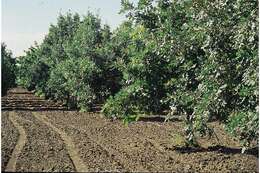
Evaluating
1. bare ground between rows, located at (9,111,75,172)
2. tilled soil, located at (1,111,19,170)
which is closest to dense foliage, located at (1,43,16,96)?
tilled soil, located at (1,111,19,170)

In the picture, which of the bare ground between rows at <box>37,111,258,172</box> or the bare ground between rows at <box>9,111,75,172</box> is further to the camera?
the bare ground between rows at <box>37,111,258,172</box>

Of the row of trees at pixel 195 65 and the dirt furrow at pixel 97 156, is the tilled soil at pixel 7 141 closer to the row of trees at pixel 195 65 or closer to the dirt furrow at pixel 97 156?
the dirt furrow at pixel 97 156

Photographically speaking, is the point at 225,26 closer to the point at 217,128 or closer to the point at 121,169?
the point at 121,169

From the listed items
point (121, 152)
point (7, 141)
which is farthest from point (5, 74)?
point (121, 152)

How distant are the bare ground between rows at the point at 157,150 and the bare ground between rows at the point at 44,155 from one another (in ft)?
2.47

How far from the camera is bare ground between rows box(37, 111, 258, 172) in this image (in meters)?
13.0

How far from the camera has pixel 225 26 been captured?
38.0 feet

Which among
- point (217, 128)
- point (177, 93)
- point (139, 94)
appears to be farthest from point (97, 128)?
point (177, 93)

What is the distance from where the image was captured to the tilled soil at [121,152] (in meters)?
12.7

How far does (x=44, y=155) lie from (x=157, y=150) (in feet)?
13.0

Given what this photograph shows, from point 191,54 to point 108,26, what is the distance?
23066 millimetres

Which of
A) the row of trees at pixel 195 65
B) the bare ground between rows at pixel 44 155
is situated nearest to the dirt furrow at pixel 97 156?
the bare ground between rows at pixel 44 155

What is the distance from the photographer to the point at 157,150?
15820mm

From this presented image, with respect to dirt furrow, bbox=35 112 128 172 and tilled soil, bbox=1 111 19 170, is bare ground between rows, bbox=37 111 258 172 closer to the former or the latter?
dirt furrow, bbox=35 112 128 172
